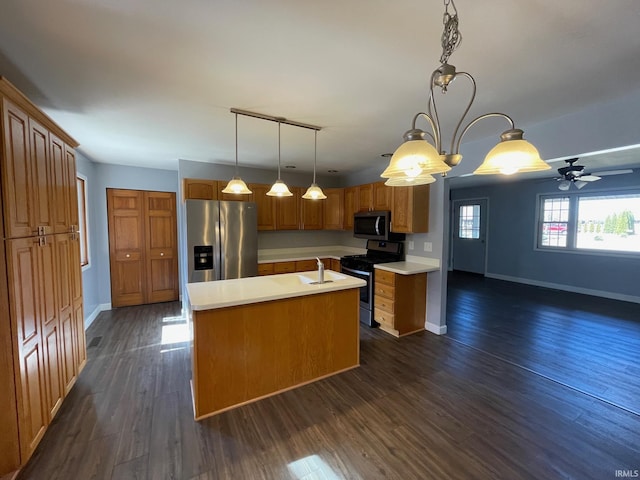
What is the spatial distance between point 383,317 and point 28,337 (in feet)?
11.5

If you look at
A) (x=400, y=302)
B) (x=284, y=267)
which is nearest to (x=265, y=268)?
(x=284, y=267)

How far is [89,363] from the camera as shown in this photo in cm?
292

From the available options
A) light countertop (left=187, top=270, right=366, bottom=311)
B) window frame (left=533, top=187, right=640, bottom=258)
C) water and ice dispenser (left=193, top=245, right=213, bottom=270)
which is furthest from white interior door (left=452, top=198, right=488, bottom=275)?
water and ice dispenser (left=193, top=245, right=213, bottom=270)

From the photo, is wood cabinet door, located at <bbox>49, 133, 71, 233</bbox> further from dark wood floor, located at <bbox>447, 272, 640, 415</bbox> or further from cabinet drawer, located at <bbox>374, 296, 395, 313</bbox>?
dark wood floor, located at <bbox>447, 272, 640, 415</bbox>

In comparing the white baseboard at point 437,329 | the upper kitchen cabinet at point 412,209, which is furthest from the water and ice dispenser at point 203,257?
the white baseboard at point 437,329

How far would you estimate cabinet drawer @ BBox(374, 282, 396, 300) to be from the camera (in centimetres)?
366

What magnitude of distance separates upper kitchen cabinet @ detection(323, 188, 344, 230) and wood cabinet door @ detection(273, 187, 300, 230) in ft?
1.97

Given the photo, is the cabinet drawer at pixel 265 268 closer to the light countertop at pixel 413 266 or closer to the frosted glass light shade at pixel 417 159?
the light countertop at pixel 413 266

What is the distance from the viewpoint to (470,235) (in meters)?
7.88

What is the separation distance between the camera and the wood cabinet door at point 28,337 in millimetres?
1620

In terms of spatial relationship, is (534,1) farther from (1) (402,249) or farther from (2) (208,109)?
(1) (402,249)

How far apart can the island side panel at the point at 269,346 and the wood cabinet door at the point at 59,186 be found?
1.43 meters

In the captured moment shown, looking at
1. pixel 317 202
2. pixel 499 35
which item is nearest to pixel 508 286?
pixel 317 202

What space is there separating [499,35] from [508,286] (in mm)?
6397
